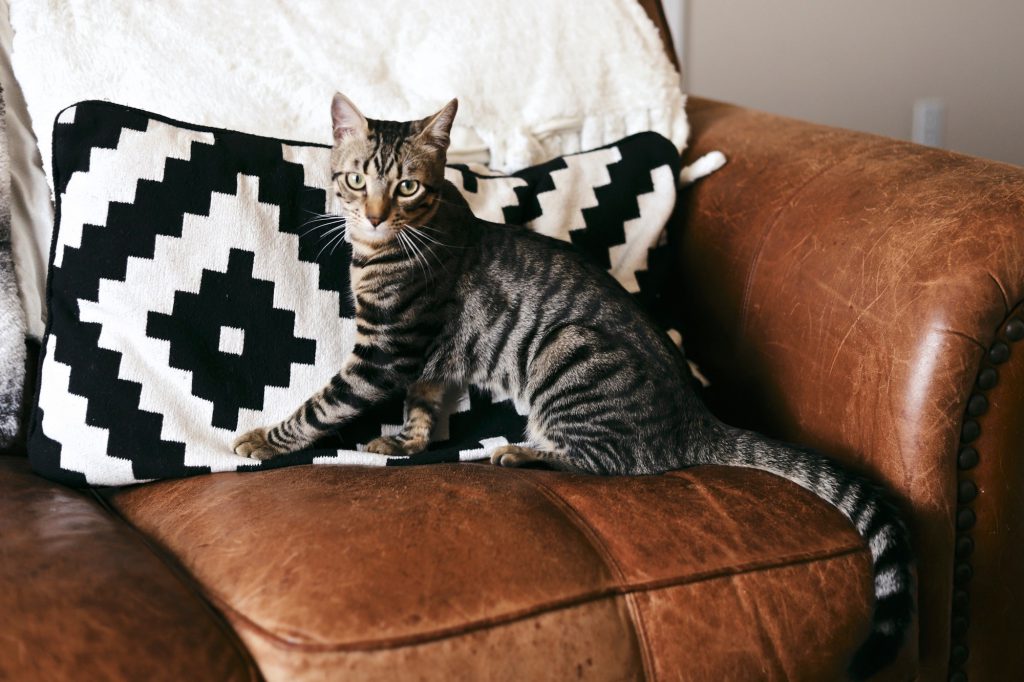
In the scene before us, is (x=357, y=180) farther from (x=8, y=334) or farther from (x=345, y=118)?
(x=8, y=334)

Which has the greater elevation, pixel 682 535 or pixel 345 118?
pixel 345 118

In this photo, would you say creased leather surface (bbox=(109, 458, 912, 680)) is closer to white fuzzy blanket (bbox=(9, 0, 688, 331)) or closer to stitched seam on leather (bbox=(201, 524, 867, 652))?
stitched seam on leather (bbox=(201, 524, 867, 652))

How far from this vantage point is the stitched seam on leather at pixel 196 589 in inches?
32.8

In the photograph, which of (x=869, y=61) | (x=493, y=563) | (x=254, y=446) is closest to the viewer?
(x=493, y=563)

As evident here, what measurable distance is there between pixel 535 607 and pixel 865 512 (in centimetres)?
45

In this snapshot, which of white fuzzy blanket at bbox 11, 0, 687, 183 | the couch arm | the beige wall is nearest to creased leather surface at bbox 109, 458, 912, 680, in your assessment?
the couch arm

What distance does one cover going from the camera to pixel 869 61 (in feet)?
8.62

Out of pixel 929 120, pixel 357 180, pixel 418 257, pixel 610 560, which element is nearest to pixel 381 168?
pixel 357 180

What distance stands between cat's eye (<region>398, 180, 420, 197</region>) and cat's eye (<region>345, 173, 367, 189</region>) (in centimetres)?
5

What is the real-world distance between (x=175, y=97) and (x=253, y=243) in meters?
0.30

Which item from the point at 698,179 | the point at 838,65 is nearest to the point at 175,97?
the point at 698,179

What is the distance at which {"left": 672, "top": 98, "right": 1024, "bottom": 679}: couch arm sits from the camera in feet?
3.53

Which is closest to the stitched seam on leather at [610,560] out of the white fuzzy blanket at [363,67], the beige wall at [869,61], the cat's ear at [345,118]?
the cat's ear at [345,118]

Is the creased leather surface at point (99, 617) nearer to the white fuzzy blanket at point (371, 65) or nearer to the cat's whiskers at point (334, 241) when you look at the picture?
the cat's whiskers at point (334, 241)
